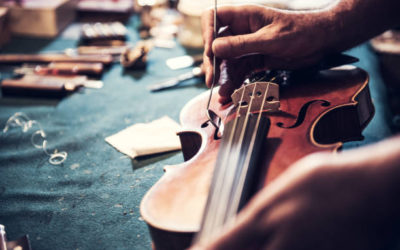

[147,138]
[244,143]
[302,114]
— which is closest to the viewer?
[244,143]

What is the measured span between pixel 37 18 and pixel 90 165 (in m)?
1.13

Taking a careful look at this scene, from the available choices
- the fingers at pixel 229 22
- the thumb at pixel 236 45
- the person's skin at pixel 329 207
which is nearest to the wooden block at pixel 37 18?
the fingers at pixel 229 22

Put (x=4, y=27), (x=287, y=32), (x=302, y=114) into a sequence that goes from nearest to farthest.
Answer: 1. (x=302, y=114)
2. (x=287, y=32)
3. (x=4, y=27)

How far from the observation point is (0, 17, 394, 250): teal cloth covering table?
73cm

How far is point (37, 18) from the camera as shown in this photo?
1719mm

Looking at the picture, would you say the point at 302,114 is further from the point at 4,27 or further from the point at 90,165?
the point at 4,27

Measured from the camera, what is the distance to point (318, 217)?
36 cm

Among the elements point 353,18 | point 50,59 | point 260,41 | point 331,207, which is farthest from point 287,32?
point 50,59

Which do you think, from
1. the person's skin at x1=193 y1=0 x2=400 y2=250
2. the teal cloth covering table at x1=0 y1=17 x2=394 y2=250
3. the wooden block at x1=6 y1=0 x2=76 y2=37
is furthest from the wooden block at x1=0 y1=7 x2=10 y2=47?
the person's skin at x1=193 y1=0 x2=400 y2=250

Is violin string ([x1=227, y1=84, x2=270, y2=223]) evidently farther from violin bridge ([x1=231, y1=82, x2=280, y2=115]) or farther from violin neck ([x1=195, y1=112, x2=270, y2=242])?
violin bridge ([x1=231, y1=82, x2=280, y2=115])

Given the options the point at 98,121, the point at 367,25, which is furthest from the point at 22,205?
the point at 367,25

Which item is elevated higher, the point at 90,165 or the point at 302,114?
the point at 302,114

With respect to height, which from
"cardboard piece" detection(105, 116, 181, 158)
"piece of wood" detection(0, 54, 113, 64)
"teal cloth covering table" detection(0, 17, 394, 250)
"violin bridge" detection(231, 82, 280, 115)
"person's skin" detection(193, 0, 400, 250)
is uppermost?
"person's skin" detection(193, 0, 400, 250)

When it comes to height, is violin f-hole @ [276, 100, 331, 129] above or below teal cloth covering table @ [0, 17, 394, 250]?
above
